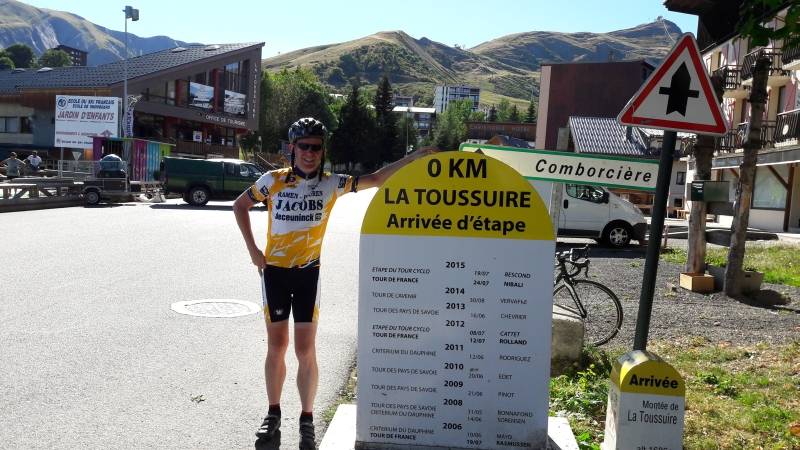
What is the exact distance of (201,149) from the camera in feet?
188

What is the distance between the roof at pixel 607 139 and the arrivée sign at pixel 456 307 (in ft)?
144

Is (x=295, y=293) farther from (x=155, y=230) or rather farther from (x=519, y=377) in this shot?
(x=155, y=230)

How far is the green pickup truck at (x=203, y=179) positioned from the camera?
2681cm

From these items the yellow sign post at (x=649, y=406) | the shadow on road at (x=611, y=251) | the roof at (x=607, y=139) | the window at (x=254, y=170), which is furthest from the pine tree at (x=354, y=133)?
the yellow sign post at (x=649, y=406)

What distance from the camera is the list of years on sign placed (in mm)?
3479

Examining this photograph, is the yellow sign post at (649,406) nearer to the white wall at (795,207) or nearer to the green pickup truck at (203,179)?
the green pickup truck at (203,179)

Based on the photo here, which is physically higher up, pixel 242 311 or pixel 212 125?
pixel 212 125

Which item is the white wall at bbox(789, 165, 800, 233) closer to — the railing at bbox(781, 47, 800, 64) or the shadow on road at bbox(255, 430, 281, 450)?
the railing at bbox(781, 47, 800, 64)

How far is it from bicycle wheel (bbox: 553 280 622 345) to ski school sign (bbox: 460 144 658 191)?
137cm

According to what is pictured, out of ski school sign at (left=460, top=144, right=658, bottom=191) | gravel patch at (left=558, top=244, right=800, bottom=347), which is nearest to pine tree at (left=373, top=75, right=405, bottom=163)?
gravel patch at (left=558, top=244, right=800, bottom=347)

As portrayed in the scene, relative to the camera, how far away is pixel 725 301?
9812 mm

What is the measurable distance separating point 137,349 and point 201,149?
53432 mm

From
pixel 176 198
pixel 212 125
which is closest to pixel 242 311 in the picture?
pixel 176 198

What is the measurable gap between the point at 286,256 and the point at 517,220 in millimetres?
1365
